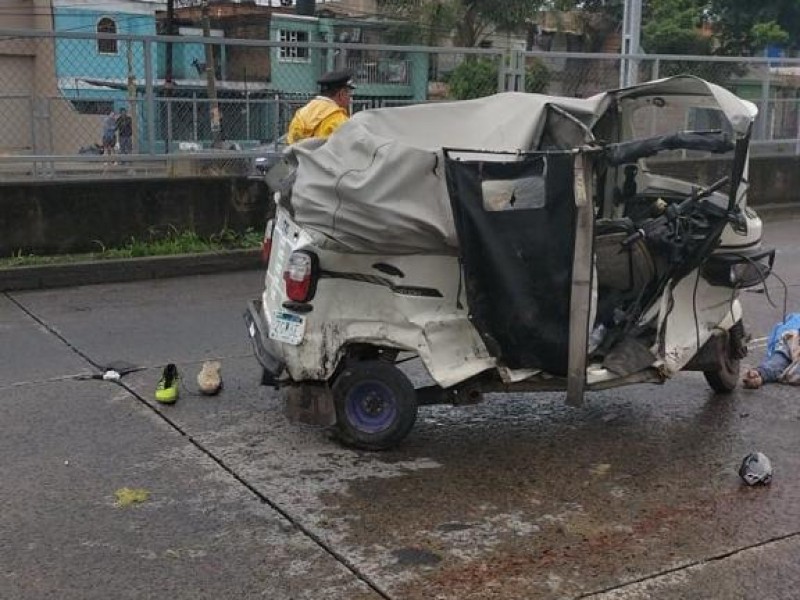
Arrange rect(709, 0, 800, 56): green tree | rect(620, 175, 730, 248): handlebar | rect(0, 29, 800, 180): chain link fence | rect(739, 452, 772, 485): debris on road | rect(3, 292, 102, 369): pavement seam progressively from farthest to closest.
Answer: rect(709, 0, 800, 56): green tree
rect(0, 29, 800, 180): chain link fence
rect(3, 292, 102, 369): pavement seam
rect(620, 175, 730, 248): handlebar
rect(739, 452, 772, 485): debris on road

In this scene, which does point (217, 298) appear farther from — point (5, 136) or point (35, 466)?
point (35, 466)

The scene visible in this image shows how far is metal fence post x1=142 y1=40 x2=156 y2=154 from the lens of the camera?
32.3 ft

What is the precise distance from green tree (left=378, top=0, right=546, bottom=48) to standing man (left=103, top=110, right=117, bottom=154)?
89.5 ft

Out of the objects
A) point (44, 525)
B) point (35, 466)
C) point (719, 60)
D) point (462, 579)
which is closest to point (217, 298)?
point (35, 466)

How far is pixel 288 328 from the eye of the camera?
479 centimetres

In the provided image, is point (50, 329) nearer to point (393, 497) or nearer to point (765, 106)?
point (393, 497)

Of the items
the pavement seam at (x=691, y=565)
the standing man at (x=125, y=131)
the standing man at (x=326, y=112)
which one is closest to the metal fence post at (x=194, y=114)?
the standing man at (x=125, y=131)

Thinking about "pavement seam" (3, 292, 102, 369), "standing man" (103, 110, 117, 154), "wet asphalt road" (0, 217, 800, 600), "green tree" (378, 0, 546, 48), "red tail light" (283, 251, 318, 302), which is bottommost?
"wet asphalt road" (0, 217, 800, 600)

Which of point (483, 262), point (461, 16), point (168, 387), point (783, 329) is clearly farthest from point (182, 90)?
point (461, 16)

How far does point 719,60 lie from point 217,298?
8.92m

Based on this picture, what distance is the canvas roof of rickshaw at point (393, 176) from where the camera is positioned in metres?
4.44

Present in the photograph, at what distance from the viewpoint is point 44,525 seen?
3977mm

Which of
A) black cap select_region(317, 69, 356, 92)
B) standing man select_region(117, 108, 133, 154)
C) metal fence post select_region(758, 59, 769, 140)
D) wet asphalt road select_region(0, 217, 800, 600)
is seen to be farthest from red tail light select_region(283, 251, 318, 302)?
metal fence post select_region(758, 59, 769, 140)

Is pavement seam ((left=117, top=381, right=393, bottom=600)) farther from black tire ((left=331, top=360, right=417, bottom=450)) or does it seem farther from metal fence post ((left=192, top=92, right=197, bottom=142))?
metal fence post ((left=192, top=92, right=197, bottom=142))
